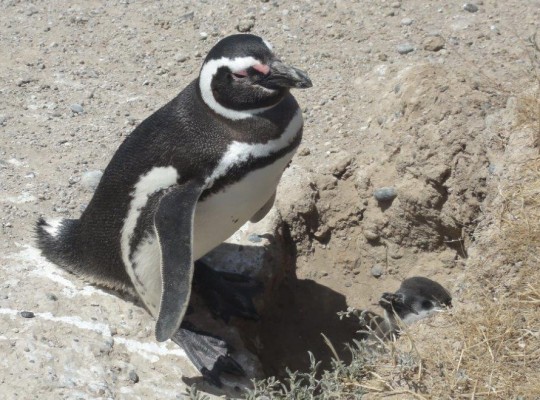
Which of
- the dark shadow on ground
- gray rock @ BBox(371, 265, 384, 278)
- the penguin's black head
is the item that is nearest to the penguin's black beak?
the penguin's black head

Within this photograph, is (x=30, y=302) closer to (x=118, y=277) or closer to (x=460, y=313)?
(x=118, y=277)

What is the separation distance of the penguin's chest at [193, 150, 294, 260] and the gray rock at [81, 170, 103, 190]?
0.74 metres

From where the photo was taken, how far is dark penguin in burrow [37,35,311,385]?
2740mm

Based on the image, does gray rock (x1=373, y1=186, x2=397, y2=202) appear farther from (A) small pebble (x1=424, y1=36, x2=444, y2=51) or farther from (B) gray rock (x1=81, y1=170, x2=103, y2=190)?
(B) gray rock (x1=81, y1=170, x2=103, y2=190)

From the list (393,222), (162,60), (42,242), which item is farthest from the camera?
(162,60)

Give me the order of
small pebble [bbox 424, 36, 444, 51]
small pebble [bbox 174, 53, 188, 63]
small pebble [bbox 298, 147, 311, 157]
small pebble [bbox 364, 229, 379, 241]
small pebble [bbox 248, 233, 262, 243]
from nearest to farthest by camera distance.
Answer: small pebble [bbox 248, 233, 262, 243] → small pebble [bbox 364, 229, 379, 241] → small pebble [bbox 298, 147, 311, 157] → small pebble [bbox 424, 36, 444, 51] → small pebble [bbox 174, 53, 188, 63]

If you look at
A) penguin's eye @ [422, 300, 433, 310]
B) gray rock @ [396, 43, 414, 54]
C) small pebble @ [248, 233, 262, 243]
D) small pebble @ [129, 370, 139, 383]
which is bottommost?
small pebble @ [129, 370, 139, 383]

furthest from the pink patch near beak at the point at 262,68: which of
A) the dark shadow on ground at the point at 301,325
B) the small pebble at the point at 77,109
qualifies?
the small pebble at the point at 77,109

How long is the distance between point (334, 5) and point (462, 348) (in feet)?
7.83

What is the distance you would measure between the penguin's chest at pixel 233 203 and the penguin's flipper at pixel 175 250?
11 cm

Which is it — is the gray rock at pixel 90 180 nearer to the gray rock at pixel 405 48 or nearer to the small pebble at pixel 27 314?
the small pebble at pixel 27 314

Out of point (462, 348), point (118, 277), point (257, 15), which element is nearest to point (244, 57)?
point (118, 277)

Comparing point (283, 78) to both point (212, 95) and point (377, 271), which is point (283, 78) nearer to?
point (212, 95)

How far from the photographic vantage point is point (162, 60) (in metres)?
4.39
